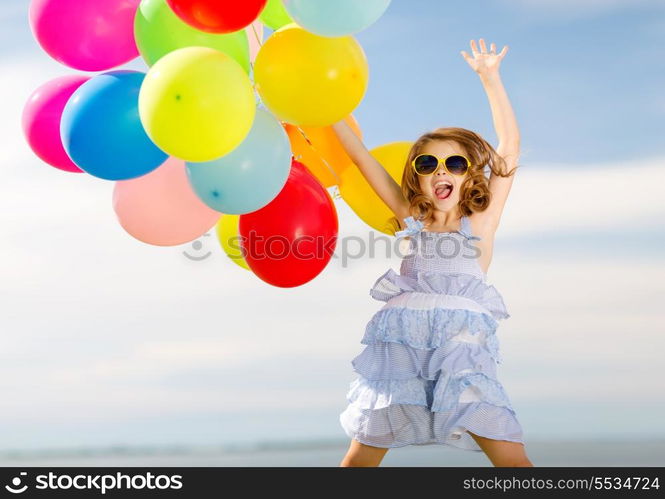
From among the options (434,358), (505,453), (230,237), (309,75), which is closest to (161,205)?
(230,237)

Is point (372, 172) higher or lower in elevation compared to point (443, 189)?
higher

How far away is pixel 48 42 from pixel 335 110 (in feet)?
3.88

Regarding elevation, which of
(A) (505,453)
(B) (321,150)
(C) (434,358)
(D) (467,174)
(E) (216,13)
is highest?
(B) (321,150)

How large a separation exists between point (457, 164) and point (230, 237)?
42.1 inches

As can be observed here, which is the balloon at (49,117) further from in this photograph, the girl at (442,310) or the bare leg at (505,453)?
the bare leg at (505,453)

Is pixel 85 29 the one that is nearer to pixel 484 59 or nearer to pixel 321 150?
pixel 321 150

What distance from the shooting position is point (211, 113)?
121 inches

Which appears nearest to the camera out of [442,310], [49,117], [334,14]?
[334,14]

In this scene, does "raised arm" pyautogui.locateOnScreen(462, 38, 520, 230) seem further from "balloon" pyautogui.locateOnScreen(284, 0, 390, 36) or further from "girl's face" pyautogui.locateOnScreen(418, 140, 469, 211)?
"balloon" pyautogui.locateOnScreen(284, 0, 390, 36)

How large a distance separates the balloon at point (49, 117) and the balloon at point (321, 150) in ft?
3.04

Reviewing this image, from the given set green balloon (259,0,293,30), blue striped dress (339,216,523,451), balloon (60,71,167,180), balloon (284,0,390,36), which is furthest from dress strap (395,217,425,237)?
balloon (60,71,167,180)

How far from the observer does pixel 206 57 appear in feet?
10.2

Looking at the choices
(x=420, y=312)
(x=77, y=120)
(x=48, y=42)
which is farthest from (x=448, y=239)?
(x=48, y=42)
